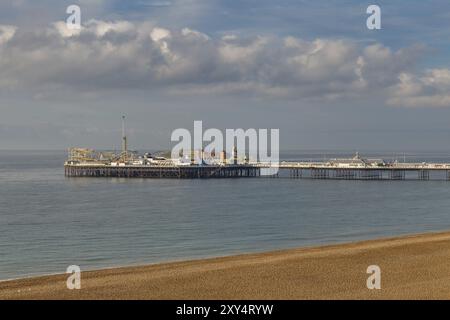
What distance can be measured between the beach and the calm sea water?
4149 millimetres

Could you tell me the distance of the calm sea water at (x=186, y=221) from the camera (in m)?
28.0

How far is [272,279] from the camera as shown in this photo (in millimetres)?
18391

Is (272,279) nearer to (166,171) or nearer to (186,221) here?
(186,221)

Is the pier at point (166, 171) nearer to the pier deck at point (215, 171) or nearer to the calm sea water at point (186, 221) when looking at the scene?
the pier deck at point (215, 171)

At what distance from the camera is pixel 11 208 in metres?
48.5

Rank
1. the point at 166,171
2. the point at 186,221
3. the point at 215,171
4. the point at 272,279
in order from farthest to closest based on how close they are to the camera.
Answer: the point at 166,171 < the point at 215,171 < the point at 186,221 < the point at 272,279

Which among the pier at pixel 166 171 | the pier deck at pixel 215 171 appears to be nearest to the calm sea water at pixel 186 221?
the pier deck at pixel 215 171

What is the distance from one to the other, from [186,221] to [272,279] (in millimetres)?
22196

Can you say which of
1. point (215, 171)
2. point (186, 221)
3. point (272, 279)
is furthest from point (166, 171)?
point (272, 279)

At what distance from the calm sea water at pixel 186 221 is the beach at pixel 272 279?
163 inches

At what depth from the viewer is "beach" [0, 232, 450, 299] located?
16.3 meters

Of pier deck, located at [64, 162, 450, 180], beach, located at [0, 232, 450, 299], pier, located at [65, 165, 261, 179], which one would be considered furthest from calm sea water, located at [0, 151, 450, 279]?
pier, located at [65, 165, 261, 179]

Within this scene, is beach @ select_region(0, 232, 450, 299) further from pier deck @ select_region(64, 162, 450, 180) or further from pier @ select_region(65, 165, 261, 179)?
pier @ select_region(65, 165, 261, 179)
